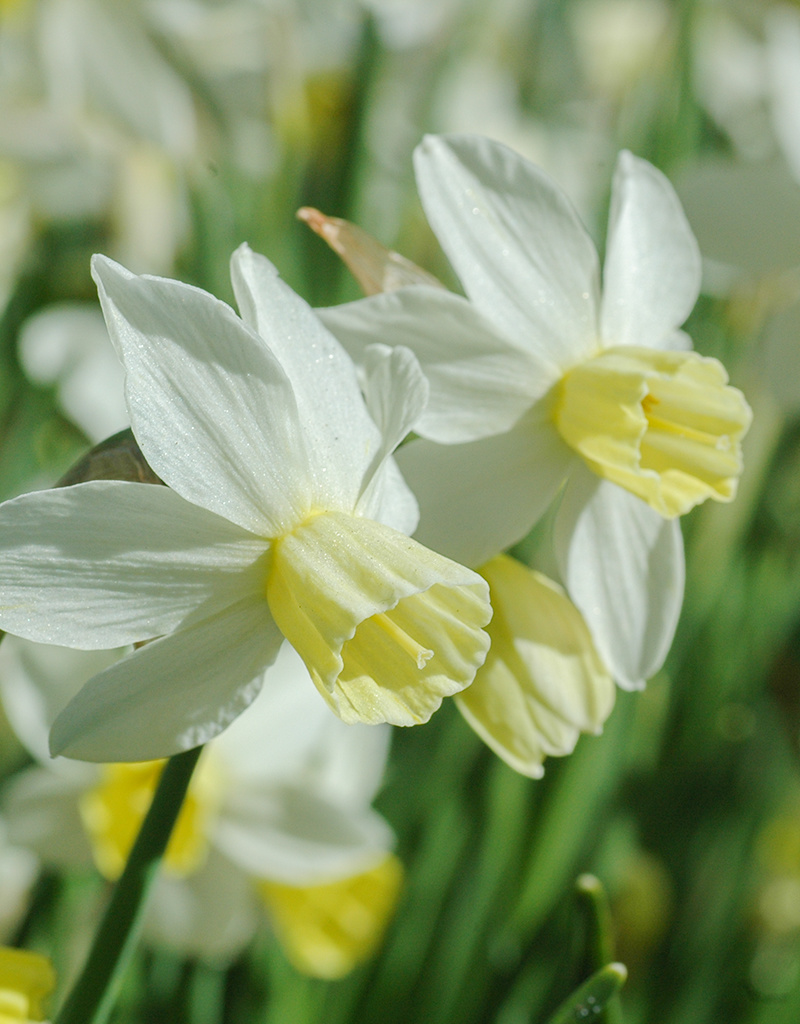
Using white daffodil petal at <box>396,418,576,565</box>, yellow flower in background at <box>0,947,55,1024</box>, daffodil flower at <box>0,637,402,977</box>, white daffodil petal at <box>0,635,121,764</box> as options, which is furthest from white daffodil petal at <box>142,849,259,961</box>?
white daffodil petal at <box>396,418,576,565</box>

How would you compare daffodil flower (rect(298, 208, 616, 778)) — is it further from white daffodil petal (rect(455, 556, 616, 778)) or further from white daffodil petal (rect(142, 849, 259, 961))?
white daffodil petal (rect(142, 849, 259, 961))

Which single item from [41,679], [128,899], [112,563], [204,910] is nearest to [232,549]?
[112,563]

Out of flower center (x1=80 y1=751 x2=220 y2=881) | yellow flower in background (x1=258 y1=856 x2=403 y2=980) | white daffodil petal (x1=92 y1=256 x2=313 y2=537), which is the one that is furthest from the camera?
yellow flower in background (x1=258 y1=856 x2=403 y2=980)

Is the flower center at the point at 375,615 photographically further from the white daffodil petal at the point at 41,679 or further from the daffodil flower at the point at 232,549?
the white daffodil petal at the point at 41,679

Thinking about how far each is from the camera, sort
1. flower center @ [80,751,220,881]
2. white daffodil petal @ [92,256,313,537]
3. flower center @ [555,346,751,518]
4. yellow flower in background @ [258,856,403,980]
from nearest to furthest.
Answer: white daffodil petal @ [92,256,313,537] < flower center @ [555,346,751,518] < flower center @ [80,751,220,881] < yellow flower in background @ [258,856,403,980]

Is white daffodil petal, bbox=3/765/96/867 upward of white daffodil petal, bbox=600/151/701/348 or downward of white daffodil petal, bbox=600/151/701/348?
downward

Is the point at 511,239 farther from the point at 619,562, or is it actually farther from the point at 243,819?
the point at 243,819

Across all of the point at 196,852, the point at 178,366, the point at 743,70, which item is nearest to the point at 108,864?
the point at 196,852
